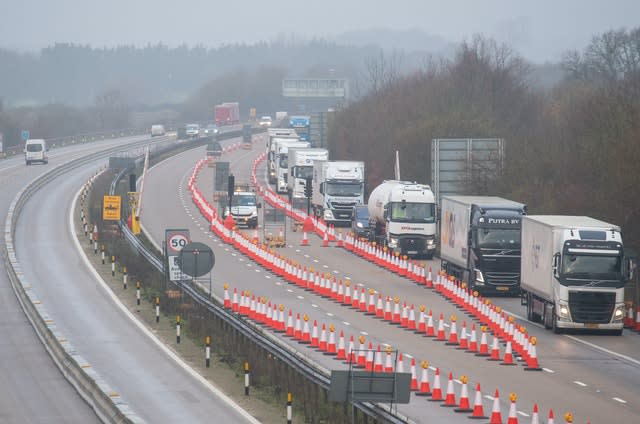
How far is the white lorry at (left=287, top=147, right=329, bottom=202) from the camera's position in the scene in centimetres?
8600

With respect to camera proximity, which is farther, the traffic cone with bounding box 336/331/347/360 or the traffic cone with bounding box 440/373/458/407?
the traffic cone with bounding box 336/331/347/360

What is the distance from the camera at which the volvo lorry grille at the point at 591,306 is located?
1489 inches

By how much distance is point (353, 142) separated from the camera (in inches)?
4523

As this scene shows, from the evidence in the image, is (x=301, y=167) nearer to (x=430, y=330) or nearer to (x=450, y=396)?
(x=430, y=330)

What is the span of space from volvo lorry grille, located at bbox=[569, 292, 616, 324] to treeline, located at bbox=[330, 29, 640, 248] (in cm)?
1104

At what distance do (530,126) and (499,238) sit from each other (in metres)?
55.1

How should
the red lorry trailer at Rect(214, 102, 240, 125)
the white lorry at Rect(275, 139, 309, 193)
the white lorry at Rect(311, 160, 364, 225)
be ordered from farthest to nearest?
1. the red lorry trailer at Rect(214, 102, 240, 125)
2. the white lorry at Rect(275, 139, 309, 193)
3. the white lorry at Rect(311, 160, 364, 225)

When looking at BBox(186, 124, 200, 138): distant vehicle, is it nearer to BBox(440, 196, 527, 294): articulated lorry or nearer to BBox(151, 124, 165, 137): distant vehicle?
BBox(151, 124, 165, 137): distant vehicle

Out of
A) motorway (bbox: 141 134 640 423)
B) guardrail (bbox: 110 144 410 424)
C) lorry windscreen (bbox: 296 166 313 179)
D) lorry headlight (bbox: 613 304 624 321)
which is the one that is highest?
lorry windscreen (bbox: 296 166 313 179)

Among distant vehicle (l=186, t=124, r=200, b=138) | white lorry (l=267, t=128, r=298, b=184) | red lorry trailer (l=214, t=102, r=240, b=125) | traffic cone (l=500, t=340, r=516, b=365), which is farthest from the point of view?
red lorry trailer (l=214, t=102, r=240, b=125)

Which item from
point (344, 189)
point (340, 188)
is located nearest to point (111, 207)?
point (340, 188)

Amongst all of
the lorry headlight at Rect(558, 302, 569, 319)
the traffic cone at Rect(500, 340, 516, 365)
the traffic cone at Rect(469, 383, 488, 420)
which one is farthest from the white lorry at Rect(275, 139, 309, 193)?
the traffic cone at Rect(469, 383, 488, 420)

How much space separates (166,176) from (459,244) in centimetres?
6412

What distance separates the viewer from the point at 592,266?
3797 cm
